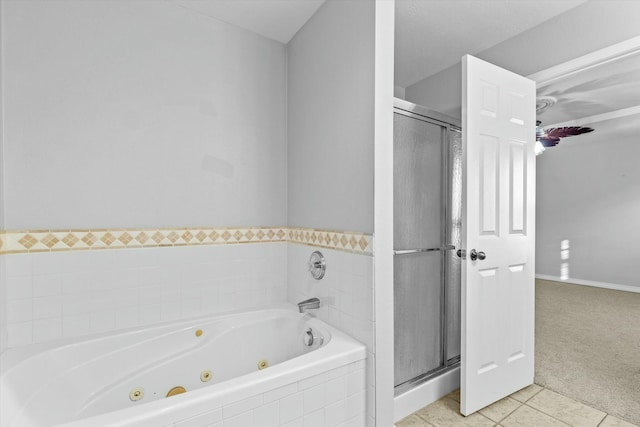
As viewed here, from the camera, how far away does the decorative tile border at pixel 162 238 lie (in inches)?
61.8

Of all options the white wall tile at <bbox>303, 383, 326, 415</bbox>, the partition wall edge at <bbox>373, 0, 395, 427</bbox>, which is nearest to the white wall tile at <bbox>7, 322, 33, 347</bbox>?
the white wall tile at <bbox>303, 383, 326, 415</bbox>

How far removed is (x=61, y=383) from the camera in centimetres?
143

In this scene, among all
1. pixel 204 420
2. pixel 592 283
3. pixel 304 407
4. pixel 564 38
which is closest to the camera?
pixel 204 420

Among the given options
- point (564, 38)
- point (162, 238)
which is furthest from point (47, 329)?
point (564, 38)

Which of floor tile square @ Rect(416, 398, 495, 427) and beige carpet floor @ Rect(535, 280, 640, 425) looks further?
beige carpet floor @ Rect(535, 280, 640, 425)

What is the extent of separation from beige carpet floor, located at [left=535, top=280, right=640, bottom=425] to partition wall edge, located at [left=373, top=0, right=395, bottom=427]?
139cm

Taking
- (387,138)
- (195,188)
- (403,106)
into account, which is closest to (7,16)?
(195,188)

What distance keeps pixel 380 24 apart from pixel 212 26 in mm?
1169

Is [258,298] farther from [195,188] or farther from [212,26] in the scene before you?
[212,26]

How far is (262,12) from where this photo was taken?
2.03 meters

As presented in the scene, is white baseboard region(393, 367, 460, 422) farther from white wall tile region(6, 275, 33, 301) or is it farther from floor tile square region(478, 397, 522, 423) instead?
white wall tile region(6, 275, 33, 301)

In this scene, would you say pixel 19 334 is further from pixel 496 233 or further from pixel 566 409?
pixel 566 409

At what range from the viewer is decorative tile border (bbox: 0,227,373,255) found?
1.57 meters

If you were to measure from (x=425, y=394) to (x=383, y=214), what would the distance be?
48.9 inches
